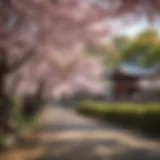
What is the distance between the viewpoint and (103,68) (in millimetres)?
913

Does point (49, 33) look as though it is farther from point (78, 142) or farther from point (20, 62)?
point (78, 142)

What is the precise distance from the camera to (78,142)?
0.91m

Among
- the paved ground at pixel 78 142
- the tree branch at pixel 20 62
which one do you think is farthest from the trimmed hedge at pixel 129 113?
the tree branch at pixel 20 62

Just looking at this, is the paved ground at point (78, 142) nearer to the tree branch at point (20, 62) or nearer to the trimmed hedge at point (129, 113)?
the trimmed hedge at point (129, 113)

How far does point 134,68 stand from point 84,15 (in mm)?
181

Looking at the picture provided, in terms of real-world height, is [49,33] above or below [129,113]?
above

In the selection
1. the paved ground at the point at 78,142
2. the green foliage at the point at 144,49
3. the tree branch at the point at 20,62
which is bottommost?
the paved ground at the point at 78,142

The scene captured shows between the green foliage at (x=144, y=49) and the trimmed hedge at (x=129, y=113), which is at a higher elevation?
the green foliage at (x=144, y=49)

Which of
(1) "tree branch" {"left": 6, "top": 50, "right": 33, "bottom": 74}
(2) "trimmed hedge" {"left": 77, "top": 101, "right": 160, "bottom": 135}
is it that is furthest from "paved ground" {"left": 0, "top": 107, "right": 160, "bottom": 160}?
(1) "tree branch" {"left": 6, "top": 50, "right": 33, "bottom": 74}

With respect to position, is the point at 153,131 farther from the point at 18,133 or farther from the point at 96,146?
the point at 18,133

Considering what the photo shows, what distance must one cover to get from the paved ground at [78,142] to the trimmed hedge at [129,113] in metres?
0.02

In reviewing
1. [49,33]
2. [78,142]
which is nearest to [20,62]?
[49,33]

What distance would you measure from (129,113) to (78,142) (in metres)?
0.15

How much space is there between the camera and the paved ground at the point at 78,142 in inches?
34.2
